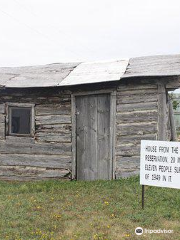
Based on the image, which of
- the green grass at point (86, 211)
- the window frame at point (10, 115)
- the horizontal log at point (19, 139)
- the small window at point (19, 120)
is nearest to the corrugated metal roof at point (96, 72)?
the window frame at point (10, 115)

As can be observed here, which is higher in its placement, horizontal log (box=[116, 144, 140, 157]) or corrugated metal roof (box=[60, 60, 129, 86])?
corrugated metal roof (box=[60, 60, 129, 86])

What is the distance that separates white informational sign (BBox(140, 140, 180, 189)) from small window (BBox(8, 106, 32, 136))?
486 centimetres

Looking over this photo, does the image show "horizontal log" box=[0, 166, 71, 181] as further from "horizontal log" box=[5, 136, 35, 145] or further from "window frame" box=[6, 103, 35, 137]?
"window frame" box=[6, 103, 35, 137]

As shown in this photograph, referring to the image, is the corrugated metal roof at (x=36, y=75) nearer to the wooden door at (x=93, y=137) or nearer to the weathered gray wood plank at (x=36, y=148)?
the wooden door at (x=93, y=137)

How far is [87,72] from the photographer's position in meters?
10.6

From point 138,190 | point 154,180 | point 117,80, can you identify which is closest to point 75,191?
point 138,190

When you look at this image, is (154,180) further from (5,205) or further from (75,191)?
(5,205)

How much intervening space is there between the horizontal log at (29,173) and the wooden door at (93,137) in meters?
0.57

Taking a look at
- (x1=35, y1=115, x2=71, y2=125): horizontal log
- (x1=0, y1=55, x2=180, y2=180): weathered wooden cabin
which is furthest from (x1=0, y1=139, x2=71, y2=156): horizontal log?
(x1=35, y1=115, x2=71, y2=125): horizontal log

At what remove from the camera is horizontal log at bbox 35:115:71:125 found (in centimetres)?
1002

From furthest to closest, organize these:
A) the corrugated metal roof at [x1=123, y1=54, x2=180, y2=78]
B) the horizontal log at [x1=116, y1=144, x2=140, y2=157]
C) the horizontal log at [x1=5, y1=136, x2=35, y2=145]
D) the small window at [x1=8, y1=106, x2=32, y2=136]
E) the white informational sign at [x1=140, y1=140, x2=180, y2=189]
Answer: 1. the small window at [x1=8, y1=106, x2=32, y2=136]
2. the horizontal log at [x1=5, y1=136, x2=35, y2=145]
3. the horizontal log at [x1=116, y1=144, x2=140, y2=157]
4. the corrugated metal roof at [x1=123, y1=54, x2=180, y2=78]
5. the white informational sign at [x1=140, y1=140, x2=180, y2=189]

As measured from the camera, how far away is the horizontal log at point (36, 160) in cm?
1005

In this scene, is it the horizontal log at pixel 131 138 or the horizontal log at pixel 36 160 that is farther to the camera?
the horizontal log at pixel 36 160

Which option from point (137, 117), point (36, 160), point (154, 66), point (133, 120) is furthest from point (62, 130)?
point (154, 66)
